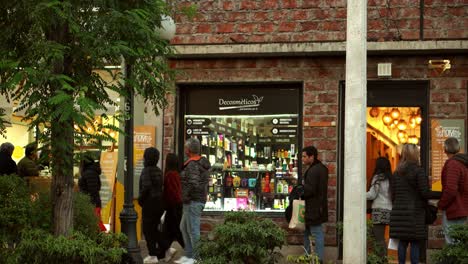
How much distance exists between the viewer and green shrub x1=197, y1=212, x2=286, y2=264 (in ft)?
28.9

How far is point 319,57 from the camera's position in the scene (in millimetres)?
13758

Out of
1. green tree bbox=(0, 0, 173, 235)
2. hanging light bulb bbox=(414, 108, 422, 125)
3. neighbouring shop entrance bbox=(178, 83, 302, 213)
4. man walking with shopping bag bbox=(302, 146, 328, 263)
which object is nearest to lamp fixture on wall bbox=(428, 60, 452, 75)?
hanging light bulb bbox=(414, 108, 422, 125)

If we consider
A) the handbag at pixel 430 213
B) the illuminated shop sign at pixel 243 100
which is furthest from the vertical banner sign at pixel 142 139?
the handbag at pixel 430 213

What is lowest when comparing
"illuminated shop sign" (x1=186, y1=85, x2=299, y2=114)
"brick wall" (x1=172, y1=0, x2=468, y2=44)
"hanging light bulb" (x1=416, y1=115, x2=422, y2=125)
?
"hanging light bulb" (x1=416, y1=115, x2=422, y2=125)

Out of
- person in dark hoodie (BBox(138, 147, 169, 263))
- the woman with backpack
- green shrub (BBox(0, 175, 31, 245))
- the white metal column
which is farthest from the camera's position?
person in dark hoodie (BBox(138, 147, 169, 263))

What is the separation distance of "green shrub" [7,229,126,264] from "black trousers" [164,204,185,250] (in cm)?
490

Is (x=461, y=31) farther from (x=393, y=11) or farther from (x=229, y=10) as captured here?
(x=229, y=10)

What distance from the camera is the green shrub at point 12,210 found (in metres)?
7.93

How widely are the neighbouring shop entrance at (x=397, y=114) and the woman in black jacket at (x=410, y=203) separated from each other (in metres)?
2.47

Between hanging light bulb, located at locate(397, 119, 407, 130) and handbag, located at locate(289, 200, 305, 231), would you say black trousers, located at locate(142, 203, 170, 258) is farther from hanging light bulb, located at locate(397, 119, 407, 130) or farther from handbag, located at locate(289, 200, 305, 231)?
hanging light bulb, located at locate(397, 119, 407, 130)

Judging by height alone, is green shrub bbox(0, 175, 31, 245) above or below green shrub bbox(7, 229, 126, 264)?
above

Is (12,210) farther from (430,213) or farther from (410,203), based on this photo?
(430,213)

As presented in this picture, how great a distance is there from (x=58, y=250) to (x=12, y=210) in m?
0.74

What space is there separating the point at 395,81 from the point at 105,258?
714 centimetres
